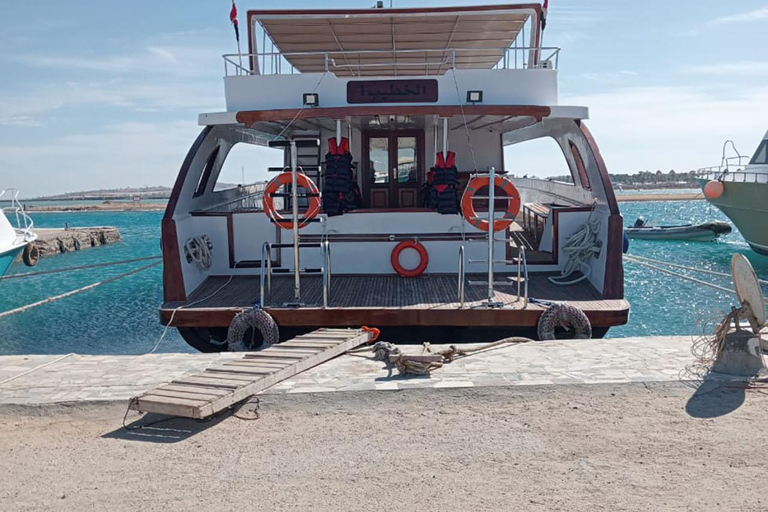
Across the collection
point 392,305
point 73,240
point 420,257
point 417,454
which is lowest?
point 73,240

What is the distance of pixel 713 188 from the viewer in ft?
90.2

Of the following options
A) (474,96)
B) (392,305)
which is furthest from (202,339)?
(474,96)

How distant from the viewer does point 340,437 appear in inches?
191

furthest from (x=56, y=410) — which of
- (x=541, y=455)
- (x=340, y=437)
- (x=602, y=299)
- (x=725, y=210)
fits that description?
(x=725, y=210)

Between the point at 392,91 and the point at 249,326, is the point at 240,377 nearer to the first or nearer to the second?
the point at 249,326

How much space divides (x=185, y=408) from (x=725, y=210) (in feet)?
97.9

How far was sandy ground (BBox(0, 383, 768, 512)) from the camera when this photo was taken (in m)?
3.95

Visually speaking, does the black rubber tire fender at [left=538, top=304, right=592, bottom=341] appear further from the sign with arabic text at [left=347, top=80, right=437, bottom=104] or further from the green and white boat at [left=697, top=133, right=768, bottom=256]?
the green and white boat at [left=697, top=133, right=768, bottom=256]

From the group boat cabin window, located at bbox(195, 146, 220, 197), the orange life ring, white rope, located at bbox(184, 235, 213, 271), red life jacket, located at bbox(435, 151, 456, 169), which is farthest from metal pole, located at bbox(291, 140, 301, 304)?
boat cabin window, located at bbox(195, 146, 220, 197)

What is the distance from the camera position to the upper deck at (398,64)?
1012cm

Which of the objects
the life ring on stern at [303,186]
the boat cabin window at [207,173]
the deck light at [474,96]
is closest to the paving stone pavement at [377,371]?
the life ring on stern at [303,186]

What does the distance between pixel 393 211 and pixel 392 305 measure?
2343mm

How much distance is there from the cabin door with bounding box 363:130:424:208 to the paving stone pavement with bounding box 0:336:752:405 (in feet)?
20.6

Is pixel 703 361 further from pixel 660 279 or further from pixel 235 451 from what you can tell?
pixel 660 279
